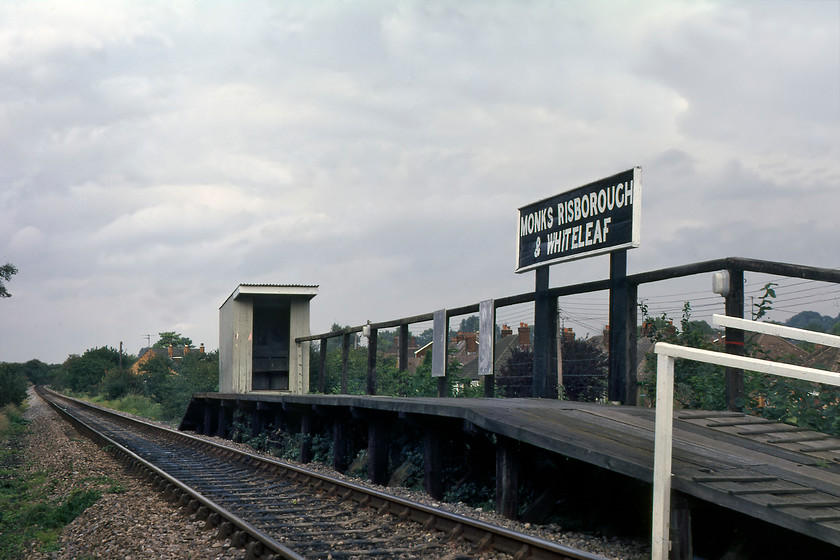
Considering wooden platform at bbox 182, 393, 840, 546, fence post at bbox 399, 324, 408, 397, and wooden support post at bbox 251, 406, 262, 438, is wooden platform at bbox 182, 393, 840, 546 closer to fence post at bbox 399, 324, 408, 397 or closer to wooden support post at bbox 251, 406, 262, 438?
fence post at bbox 399, 324, 408, 397

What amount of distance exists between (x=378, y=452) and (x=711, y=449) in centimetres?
524

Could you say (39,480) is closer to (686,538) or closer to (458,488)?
(458,488)

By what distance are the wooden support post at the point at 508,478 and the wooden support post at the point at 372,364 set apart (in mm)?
5960

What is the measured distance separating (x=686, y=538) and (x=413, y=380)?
8739mm

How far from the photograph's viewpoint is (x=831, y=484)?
5312 millimetres

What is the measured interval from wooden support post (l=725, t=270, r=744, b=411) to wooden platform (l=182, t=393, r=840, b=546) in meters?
0.24

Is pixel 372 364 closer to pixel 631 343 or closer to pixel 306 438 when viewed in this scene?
pixel 306 438

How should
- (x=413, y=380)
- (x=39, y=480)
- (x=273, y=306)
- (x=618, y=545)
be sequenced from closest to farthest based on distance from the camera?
1. (x=618, y=545)
2. (x=39, y=480)
3. (x=413, y=380)
4. (x=273, y=306)

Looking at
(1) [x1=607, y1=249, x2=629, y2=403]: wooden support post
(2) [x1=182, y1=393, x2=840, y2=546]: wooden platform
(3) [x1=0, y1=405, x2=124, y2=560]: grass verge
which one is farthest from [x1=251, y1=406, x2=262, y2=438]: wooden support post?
(1) [x1=607, y1=249, x2=629, y2=403]: wooden support post

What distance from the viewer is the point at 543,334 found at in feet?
35.1

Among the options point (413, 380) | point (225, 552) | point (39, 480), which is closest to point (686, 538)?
point (225, 552)

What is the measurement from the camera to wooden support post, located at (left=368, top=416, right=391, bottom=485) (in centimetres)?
1033

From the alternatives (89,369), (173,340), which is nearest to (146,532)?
(89,369)

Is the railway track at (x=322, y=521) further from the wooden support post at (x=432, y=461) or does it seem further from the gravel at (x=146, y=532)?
the wooden support post at (x=432, y=461)
